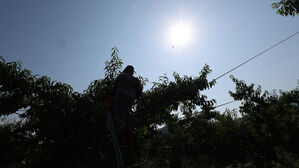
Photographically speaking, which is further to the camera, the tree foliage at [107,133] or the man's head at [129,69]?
the man's head at [129,69]

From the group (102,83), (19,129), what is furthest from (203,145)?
(19,129)

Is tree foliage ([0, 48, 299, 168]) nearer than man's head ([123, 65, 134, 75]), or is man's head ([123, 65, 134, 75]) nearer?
tree foliage ([0, 48, 299, 168])

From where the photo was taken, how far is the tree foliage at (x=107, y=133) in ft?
13.4

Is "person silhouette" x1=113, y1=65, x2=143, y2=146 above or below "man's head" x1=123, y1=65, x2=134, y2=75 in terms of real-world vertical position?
below

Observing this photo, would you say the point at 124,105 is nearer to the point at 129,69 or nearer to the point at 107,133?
the point at 129,69

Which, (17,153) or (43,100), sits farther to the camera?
(43,100)

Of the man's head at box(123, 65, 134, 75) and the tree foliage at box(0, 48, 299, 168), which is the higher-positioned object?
the man's head at box(123, 65, 134, 75)

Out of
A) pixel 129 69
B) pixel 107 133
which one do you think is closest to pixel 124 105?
pixel 129 69

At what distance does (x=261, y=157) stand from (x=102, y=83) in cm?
626

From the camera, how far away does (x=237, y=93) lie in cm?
1819

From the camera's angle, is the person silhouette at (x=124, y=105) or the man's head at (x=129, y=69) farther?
the man's head at (x=129, y=69)

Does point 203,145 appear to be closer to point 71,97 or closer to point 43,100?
point 71,97

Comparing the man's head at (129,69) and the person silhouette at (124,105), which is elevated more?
the man's head at (129,69)

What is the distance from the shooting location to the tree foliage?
13.4 feet
